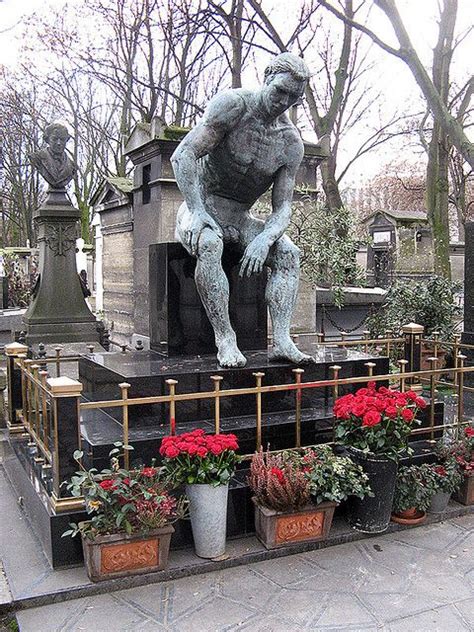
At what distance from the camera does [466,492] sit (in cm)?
474

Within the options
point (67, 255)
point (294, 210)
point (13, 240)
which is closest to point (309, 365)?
point (294, 210)

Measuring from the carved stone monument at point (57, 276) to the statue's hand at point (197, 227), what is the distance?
625 centimetres

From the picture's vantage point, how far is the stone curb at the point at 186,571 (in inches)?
135

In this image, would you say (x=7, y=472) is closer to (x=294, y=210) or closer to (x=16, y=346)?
(x=16, y=346)

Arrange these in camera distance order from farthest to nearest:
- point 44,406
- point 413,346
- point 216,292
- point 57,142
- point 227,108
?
point 57,142, point 413,346, point 216,292, point 227,108, point 44,406

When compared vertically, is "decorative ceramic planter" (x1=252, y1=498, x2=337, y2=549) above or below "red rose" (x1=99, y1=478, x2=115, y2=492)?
below

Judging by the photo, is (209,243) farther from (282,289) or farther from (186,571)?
(186,571)

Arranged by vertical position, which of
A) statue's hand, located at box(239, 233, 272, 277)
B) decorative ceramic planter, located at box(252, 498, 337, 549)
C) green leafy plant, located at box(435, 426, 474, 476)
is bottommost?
decorative ceramic planter, located at box(252, 498, 337, 549)

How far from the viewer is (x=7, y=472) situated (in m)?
5.45

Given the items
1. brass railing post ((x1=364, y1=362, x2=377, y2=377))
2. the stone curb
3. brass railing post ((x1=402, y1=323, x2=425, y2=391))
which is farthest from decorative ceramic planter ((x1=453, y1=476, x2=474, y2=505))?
brass railing post ((x1=402, y1=323, x2=425, y2=391))

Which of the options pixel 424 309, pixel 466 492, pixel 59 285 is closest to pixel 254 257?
pixel 466 492

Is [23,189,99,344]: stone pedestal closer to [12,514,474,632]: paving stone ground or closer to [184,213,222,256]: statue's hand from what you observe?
[184,213,222,256]: statue's hand

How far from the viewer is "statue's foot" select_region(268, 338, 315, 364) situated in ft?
17.5

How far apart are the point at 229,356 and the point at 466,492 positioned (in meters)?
2.08
